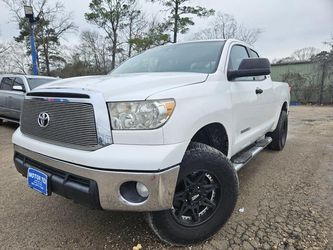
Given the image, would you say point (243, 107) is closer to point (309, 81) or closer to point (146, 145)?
point (146, 145)

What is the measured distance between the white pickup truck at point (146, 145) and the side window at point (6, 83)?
255 inches

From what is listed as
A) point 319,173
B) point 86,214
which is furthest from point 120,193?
point 319,173

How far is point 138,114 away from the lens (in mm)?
1887

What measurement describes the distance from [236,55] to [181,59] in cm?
72

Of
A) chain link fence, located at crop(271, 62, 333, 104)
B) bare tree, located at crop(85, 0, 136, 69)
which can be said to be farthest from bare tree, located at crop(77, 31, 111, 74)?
chain link fence, located at crop(271, 62, 333, 104)

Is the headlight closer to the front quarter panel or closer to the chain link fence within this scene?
the front quarter panel

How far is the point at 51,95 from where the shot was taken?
217cm

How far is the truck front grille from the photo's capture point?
1917 millimetres

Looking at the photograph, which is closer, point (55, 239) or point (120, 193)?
point (120, 193)

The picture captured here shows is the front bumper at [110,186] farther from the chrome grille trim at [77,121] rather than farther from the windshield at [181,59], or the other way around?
the windshield at [181,59]

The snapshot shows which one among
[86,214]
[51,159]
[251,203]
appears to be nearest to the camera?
[51,159]

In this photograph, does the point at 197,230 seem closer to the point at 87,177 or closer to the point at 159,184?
the point at 159,184

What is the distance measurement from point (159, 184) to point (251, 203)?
1.66 m

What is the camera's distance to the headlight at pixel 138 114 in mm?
1879
